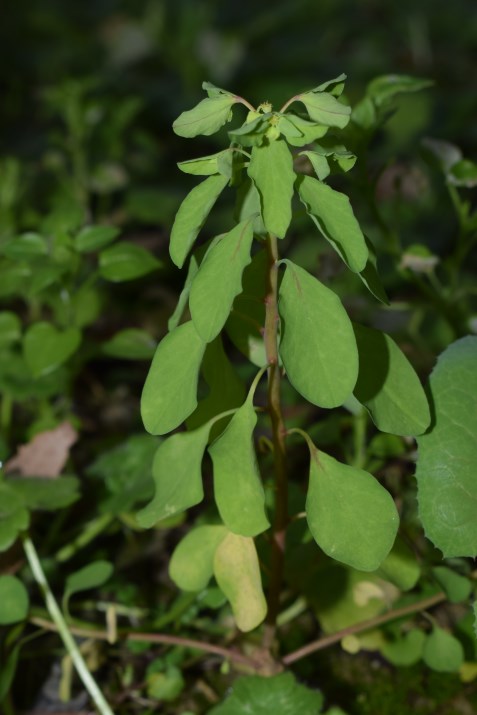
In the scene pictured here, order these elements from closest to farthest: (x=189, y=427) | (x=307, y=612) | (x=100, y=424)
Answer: (x=189, y=427), (x=307, y=612), (x=100, y=424)

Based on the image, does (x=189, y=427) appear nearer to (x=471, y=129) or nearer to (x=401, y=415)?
(x=401, y=415)

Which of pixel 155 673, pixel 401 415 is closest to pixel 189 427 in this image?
pixel 401 415

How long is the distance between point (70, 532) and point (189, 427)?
Answer: 42cm

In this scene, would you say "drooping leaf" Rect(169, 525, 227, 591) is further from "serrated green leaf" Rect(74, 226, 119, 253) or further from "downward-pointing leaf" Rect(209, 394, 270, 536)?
"serrated green leaf" Rect(74, 226, 119, 253)

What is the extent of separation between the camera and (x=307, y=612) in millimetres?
1167

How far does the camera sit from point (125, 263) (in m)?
1.22

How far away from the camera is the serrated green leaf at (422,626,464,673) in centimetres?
99

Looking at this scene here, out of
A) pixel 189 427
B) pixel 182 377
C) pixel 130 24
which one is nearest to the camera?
pixel 182 377

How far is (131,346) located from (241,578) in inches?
19.6

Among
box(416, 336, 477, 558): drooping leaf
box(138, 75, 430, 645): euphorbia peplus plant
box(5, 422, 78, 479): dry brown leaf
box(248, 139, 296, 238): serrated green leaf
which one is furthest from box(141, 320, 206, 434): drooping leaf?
box(5, 422, 78, 479): dry brown leaf

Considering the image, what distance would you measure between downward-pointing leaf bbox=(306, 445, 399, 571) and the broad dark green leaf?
51cm

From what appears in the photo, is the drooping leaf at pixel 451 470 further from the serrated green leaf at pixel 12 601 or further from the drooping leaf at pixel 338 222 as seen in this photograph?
the serrated green leaf at pixel 12 601

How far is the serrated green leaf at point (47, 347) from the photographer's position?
116 cm

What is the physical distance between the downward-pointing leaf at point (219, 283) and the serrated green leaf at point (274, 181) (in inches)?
1.6
